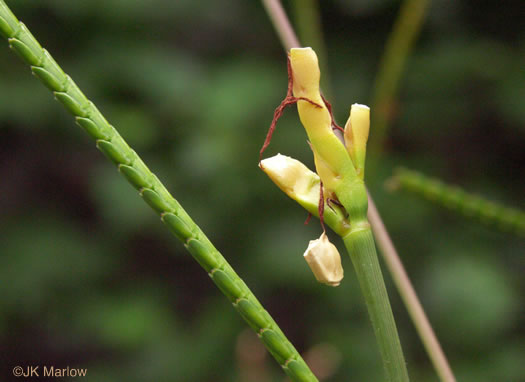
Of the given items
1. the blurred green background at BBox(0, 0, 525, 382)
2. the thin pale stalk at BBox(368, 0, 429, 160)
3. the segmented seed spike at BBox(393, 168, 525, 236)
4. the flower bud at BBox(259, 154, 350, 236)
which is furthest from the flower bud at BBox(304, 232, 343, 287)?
the blurred green background at BBox(0, 0, 525, 382)

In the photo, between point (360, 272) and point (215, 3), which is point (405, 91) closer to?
point (215, 3)

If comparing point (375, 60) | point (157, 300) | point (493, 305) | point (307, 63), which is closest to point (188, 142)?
point (157, 300)

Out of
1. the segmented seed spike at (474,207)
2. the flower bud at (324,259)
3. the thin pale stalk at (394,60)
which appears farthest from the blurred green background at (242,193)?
the flower bud at (324,259)

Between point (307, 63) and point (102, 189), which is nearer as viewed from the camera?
point (307, 63)

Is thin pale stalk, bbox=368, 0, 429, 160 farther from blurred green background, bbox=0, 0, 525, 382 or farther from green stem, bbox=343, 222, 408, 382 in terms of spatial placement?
green stem, bbox=343, 222, 408, 382

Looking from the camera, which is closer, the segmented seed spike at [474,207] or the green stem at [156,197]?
the green stem at [156,197]

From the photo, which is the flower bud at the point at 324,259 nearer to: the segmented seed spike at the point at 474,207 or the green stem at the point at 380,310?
the green stem at the point at 380,310
